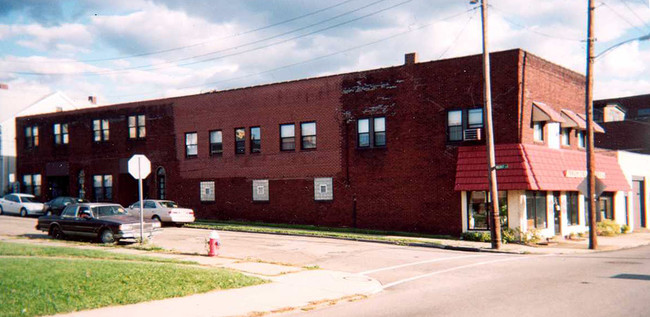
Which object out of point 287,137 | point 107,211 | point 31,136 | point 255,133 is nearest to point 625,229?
point 287,137

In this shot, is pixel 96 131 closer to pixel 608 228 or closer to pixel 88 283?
pixel 88 283

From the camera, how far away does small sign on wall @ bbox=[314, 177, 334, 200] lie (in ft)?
104

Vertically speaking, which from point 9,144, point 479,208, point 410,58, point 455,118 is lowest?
point 479,208

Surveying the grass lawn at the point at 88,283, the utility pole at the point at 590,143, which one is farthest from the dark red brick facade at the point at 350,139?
the grass lawn at the point at 88,283

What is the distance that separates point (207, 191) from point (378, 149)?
12.6 m

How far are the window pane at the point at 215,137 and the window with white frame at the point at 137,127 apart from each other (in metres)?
6.13

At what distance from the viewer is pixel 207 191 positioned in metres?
36.7

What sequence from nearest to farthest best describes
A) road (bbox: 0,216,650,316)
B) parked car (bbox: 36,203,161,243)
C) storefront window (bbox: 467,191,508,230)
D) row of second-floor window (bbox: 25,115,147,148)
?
road (bbox: 0,216,650,316), parked car (bbox: 36,203,161,243), storefront window (bbox: 467,191,508,230), row of second-floor window (bbox: 25,115,147,148)

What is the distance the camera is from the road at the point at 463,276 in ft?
34.9

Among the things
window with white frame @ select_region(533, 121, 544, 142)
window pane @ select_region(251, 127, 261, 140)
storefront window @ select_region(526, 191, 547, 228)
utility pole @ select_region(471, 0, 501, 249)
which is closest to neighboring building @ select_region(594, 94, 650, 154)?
window with white frame @ select_region(533, 121, 544, 142)

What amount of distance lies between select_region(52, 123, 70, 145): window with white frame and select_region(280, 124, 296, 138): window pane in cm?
2035

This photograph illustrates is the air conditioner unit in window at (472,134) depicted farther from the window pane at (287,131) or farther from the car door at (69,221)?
the car door at (69,221)

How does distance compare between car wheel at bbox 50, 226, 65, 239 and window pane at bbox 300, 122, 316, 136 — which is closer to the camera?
car wheel at bbox 50, 226, 65, 239

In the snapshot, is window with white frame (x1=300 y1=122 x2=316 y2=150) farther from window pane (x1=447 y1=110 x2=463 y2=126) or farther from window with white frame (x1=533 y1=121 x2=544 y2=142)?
window with white frame (x1=533 y1=121 x2=544 y2=142)
